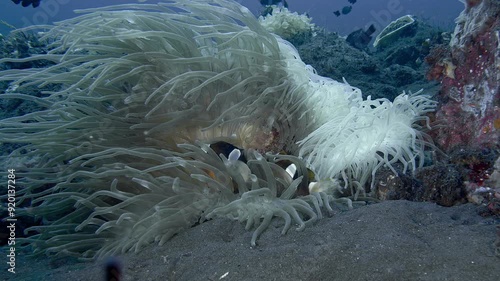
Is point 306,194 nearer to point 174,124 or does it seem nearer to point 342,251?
point 342,251

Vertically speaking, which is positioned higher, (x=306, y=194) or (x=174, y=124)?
(x=174, y=124)

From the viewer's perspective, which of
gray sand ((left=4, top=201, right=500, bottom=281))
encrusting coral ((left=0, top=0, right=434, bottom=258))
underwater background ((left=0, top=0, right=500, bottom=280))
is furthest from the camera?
encrusting coral ((left=0, top=0, right=434, bottom=258))

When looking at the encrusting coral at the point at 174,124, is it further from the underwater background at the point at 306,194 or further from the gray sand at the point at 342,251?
the gray sand at the point at 342,251

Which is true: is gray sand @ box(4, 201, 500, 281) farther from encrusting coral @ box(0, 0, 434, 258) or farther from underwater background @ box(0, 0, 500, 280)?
encrusting coral @ box(0, 0, 434, 258)

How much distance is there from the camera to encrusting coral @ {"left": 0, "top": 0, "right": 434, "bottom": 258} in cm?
248

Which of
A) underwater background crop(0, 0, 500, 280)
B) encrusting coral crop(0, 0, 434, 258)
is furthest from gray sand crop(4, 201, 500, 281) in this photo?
encrusting coral crop(0, 0, 434, 258)

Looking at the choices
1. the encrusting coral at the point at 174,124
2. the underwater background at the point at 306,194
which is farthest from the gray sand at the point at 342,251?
the encrusting coral at the point at 174,124

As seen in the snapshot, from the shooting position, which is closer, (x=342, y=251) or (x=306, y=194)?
(x=342, y=251)

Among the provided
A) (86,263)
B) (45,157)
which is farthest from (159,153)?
(45,157)

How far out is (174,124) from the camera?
104 inches

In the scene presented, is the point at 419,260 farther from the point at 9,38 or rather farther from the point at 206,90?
the point at 9,38

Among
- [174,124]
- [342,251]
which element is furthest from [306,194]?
[174,124]

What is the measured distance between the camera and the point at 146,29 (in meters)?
2.75

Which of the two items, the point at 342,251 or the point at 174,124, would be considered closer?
the point at 342,251
